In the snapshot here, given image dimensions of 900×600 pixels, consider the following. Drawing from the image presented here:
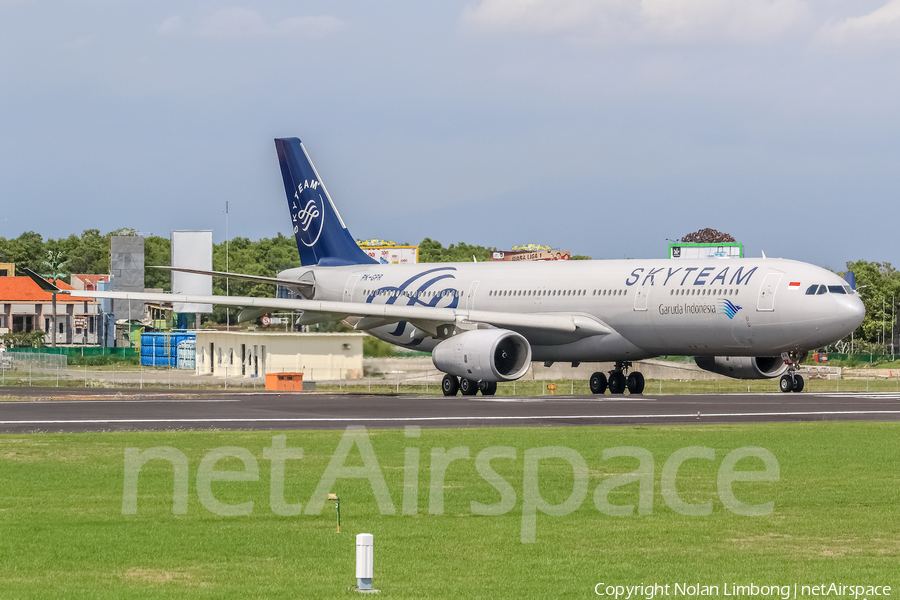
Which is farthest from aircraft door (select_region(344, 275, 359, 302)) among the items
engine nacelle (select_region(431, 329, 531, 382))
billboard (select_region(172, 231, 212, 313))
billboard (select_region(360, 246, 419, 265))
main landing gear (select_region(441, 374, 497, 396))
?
billboard (select_region(360, 246, 419, 265))

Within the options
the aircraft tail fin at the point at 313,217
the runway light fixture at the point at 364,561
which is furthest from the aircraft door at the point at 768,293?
the runway light fixture at the point at 364,561

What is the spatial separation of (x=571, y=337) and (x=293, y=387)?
14.3 m

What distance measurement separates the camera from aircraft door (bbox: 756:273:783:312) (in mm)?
33938

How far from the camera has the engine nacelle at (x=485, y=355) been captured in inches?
1363

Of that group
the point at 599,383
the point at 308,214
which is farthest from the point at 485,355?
the point at 308,214

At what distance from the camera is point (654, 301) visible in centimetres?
3606

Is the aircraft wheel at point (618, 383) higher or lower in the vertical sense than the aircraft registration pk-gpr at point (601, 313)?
lower

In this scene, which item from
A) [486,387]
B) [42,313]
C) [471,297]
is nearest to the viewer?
[486,387]

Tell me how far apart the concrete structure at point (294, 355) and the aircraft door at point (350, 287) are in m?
7.01

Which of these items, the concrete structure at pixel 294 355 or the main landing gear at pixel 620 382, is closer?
the main landing gear at pixel 620 382

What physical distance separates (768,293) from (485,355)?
8058mm

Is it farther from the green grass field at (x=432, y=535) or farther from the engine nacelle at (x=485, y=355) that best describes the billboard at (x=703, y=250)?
the green grass field at (x=432, y=535)

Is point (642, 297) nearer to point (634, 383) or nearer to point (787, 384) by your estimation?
point (634, 383)

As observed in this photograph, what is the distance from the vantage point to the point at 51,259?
163000 mm
